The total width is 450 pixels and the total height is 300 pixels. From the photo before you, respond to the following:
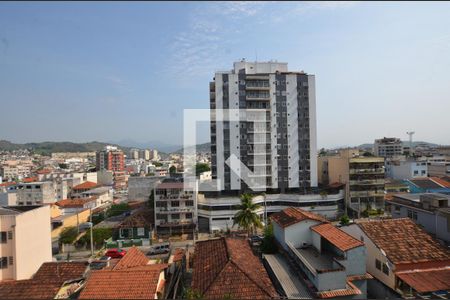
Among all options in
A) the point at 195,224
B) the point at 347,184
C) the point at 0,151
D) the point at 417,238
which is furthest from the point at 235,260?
the point at 0,151

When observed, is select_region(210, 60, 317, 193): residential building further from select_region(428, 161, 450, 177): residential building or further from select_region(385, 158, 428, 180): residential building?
select_region(428, 161, 450, 177): residential building

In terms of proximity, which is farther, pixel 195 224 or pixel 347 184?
pixel 347 184

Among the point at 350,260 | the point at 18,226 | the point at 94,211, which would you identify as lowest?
the point at 94,211

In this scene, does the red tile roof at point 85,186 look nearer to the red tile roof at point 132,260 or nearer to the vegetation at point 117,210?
the vegetation at point 117,210

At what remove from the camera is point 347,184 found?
36250 mm

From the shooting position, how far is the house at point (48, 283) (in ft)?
37.4

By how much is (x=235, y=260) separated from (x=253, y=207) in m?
11.7

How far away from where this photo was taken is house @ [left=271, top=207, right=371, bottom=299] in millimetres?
12664

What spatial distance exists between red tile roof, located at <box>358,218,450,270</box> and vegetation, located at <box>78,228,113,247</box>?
2240cm

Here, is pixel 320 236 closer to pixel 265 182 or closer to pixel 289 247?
pixel 289 247

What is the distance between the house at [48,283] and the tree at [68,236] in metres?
14.3

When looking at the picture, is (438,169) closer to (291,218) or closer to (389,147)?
(389,147)

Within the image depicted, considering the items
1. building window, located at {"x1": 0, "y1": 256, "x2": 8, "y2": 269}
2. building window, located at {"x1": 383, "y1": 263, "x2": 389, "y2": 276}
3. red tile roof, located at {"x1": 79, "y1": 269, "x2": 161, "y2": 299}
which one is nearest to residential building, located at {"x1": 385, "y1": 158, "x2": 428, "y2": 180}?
building window, located at {"x1": 383, "y1": 263, "x2": 389, "y2": 276}

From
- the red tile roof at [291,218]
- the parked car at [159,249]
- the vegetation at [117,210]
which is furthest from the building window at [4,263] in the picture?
the vegetation at [117,210]
